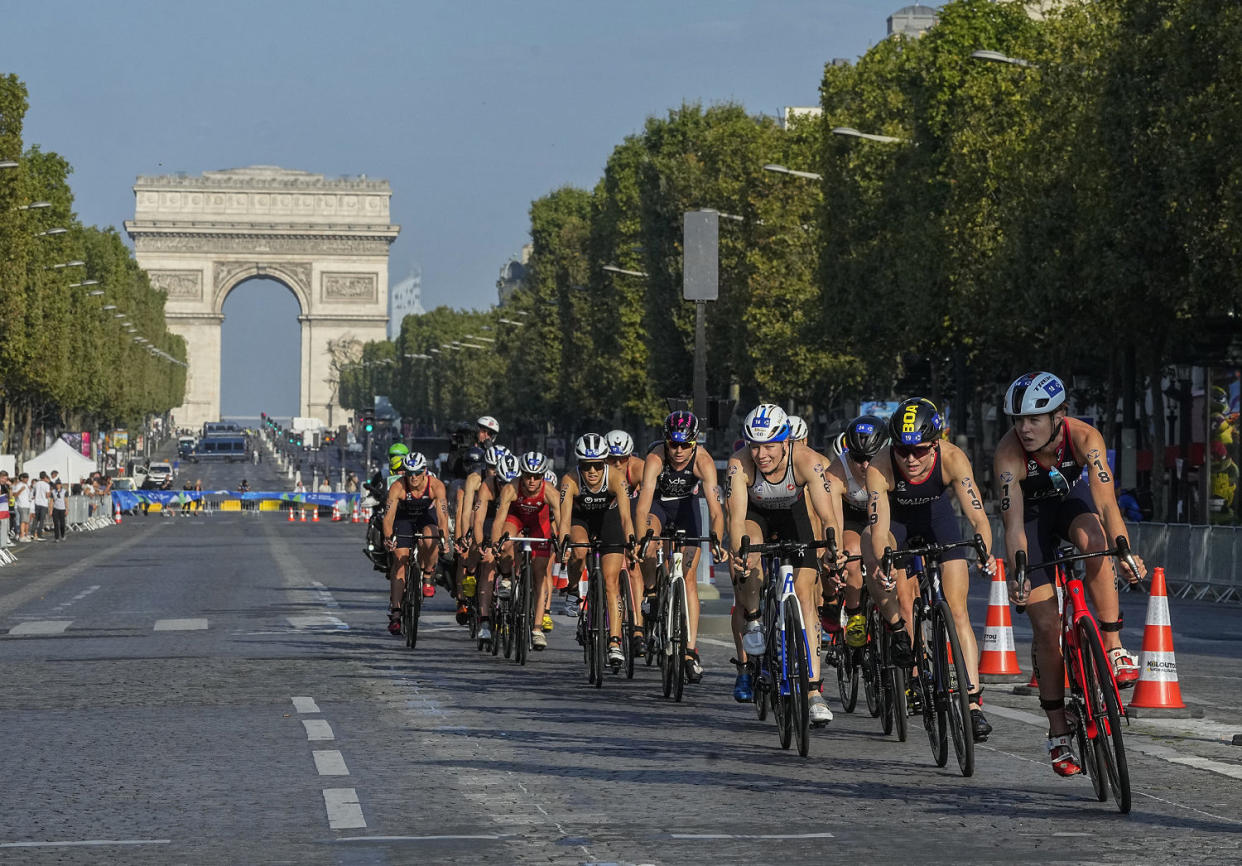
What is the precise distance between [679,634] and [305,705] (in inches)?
85.2

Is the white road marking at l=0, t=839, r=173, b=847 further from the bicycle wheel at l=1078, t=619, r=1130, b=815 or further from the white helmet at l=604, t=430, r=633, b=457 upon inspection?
the white helmet at l=604, t=430, r=633, b=457

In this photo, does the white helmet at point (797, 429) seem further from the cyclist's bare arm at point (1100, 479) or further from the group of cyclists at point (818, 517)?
the cyclist's bare arm at point (1100, 479)

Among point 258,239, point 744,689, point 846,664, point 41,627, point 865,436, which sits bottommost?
point 41,627

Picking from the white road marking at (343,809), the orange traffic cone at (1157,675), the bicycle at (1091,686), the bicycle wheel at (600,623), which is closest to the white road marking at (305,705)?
the bicycle wheel at (600,623)

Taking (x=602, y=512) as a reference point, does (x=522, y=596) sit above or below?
below

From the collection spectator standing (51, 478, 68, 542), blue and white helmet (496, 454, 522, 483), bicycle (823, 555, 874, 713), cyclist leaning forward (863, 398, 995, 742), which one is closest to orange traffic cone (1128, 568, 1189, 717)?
bicycle (823, 555, 874, 713)

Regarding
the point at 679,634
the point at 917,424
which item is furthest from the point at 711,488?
the point at 917,424

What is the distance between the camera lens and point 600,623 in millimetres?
15875

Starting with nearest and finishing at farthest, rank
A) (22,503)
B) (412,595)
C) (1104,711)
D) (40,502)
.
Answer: (1104,711) < (412,595) < (22,503) < (40,502)

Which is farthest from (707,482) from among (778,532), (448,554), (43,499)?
(43,499)

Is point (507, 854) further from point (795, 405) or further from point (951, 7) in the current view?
point (795, 405)

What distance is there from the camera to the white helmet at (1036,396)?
10.2 meters

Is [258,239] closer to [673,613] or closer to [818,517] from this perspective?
[673,613]

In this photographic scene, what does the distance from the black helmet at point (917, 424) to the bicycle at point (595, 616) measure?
4.76m
